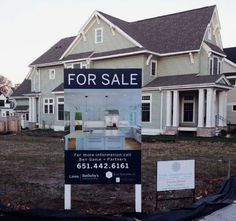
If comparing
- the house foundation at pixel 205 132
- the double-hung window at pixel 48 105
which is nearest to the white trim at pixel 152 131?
the house foundation at pixel 205 132

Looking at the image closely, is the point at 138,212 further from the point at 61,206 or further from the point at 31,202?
the point at 31,202

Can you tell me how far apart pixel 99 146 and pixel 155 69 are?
71.0ft

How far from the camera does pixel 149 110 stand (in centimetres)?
2548

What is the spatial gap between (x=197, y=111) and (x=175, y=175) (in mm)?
19461

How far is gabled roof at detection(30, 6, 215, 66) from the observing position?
25.2m

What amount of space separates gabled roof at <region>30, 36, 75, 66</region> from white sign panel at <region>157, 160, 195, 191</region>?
90.7 ft

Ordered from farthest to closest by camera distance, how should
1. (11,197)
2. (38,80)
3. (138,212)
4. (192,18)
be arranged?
(38,80) < (192,18) < (11,197) < (138,212)

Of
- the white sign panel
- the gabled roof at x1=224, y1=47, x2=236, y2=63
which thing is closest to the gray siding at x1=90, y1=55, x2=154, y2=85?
the gabled roof at x1=224, y1=47, x2=236, y2=63

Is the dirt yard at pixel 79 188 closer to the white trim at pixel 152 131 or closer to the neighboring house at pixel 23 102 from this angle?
the white trim at pixel 152 131

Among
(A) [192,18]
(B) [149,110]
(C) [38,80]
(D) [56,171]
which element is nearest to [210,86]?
(B) [149,110]

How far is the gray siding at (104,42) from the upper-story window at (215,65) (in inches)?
258

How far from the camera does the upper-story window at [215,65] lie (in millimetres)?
25245

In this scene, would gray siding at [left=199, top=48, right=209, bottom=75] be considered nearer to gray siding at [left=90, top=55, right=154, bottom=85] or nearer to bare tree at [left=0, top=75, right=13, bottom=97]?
gray siding at [left=90, top=55, right=154, bottom=85]

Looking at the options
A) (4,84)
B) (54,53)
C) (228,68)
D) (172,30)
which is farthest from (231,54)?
(4,84)
